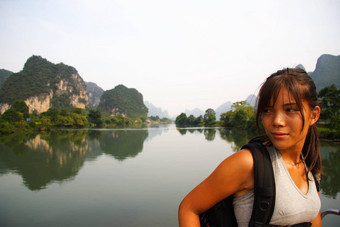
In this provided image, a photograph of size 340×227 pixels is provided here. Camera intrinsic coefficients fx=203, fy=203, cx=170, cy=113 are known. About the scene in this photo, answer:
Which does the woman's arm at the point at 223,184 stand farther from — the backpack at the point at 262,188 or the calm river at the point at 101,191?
the calm river at the point at 101,191

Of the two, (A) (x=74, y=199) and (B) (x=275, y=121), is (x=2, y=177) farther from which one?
(B) (x=275, y=121)

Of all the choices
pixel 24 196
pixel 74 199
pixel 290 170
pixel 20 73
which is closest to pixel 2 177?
pixel 24 196

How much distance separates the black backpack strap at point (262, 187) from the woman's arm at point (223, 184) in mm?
21

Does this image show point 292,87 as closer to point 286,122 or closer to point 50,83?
point 286,122

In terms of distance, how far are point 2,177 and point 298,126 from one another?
9471 mm

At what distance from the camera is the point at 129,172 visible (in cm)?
789

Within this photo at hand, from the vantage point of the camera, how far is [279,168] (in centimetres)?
80

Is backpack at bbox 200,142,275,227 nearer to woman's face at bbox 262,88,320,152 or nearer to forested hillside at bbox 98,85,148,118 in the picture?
woman's face at bbox 262,88,320,152

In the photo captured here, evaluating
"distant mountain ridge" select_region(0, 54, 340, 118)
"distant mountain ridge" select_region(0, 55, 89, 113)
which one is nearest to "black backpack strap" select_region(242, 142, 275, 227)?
"distant mountain ridge" select_region(0, 54, 340, 118)

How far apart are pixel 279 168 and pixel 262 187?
0.12 m

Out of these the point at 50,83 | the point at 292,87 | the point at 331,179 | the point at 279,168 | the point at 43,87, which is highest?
the point at 50,83

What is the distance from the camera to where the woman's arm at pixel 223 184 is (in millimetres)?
727

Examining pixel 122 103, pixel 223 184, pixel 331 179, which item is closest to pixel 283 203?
pixel 223 184

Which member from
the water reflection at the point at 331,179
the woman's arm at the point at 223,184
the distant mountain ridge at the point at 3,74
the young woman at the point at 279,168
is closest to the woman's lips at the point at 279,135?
the young woman at the point at 279,168
